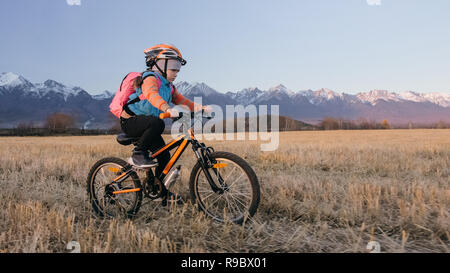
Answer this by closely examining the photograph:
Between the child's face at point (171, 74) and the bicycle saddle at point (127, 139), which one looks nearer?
the child's face at point (171, 74)

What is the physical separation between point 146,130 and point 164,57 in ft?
3.31

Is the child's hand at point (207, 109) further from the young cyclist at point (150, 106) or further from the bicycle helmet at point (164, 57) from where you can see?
the bicycle helmet at point (164, 57)

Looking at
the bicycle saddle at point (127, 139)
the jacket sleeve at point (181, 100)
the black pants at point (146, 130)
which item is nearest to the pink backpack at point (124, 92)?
the black pants at point (146, 130)

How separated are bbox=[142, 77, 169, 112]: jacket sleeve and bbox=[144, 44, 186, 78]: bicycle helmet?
315mm

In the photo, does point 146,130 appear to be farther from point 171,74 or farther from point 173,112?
point 171,74

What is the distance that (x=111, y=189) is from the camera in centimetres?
421

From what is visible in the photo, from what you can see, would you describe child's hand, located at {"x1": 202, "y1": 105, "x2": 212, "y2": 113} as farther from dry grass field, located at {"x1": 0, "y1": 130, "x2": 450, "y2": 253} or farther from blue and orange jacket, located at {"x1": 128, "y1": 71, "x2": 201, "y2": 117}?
dry grass field, located at {"x1": 0, "y1": 130, "x2": 450, "y2": 253}

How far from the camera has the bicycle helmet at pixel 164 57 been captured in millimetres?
3738

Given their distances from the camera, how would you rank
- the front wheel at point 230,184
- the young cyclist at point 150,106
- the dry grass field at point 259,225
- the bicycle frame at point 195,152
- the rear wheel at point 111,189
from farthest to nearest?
1. the rear wheel at point 111,189
2. the young cyclist at point 150,106
3. the bicycle frame at point 195,152
4. the front wheel at point 230,184
5. the dry grass field at point 259,225

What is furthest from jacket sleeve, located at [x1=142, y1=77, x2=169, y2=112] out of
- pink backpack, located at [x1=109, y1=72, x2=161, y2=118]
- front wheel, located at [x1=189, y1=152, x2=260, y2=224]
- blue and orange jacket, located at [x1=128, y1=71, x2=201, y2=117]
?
front wheel, located at [x1=189, y1=152, x2=260, y2=224]

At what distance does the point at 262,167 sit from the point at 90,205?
17.9ft

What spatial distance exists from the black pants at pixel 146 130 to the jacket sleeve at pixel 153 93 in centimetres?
34
